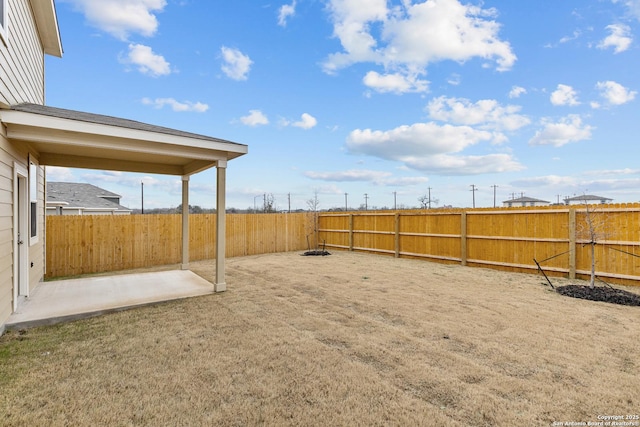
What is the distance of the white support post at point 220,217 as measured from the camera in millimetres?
5684

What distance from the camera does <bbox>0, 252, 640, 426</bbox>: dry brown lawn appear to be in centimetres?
221

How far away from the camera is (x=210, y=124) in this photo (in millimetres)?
12727

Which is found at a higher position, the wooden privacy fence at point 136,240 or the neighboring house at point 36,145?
the neighboring house at point 36,145

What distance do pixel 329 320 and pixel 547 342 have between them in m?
2.58

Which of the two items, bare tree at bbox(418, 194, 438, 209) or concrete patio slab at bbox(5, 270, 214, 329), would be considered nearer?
concrete patio slab at bbox(5, 270, 214, 329)

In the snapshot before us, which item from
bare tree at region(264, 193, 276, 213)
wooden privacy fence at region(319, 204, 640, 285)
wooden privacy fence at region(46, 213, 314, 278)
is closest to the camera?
wooden privacy fence at region(319, 204, 640, 285)

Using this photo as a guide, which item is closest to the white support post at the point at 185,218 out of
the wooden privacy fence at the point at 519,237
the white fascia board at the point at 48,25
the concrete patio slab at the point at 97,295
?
the concrete patio slab at the point at 97,295

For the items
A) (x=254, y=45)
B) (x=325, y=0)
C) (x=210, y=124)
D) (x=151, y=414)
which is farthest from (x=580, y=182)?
(x=151, y=414)

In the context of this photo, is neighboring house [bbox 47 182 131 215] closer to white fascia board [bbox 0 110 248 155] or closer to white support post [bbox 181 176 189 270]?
white support post [bbox 181 176 189 270]

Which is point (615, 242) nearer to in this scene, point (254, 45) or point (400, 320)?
point (400, 320)

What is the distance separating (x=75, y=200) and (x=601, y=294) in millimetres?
24114

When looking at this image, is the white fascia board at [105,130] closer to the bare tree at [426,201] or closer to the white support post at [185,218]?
the white support post at [185,218]

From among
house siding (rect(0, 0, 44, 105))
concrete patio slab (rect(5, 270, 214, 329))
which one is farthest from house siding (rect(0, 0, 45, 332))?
concrete patio slab (rect(5, 270, 214, 329))

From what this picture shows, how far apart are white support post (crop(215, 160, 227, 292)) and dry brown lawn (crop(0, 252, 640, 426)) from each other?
688mm
